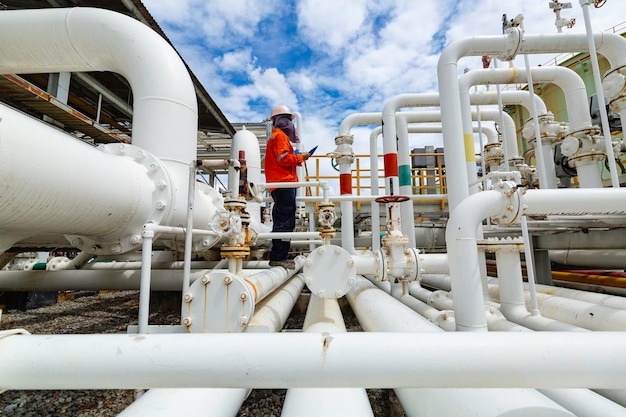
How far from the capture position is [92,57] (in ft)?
6.29

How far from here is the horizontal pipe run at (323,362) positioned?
577 mm

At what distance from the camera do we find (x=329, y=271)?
65.8 inches

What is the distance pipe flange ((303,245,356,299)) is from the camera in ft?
5.47

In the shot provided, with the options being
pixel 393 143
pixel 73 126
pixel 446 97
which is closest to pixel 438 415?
pixel 446 97

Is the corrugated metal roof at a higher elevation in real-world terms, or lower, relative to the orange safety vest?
higher

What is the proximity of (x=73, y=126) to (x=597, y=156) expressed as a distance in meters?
5.77

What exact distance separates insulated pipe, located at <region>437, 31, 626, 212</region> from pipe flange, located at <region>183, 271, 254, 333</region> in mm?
1400

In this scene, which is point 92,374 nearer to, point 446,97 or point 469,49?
point 446,97

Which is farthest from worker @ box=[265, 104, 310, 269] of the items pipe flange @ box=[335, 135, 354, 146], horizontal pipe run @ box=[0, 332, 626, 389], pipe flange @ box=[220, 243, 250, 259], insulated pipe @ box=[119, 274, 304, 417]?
horizontal pipe run @ box=[0, 332, 626, 389]

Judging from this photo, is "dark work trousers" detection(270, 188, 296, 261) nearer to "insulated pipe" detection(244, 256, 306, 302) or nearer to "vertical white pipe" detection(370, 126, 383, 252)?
"insulated pipe" detection(244, 256, 306, 302)

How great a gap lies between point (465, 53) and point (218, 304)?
7.24 ft

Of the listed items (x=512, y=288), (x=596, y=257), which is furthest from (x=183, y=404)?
(x=596, y=257)

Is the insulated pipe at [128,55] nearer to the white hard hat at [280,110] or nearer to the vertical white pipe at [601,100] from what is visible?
the white hard hat at [280,110]

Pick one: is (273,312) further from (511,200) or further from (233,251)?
(511,200)
